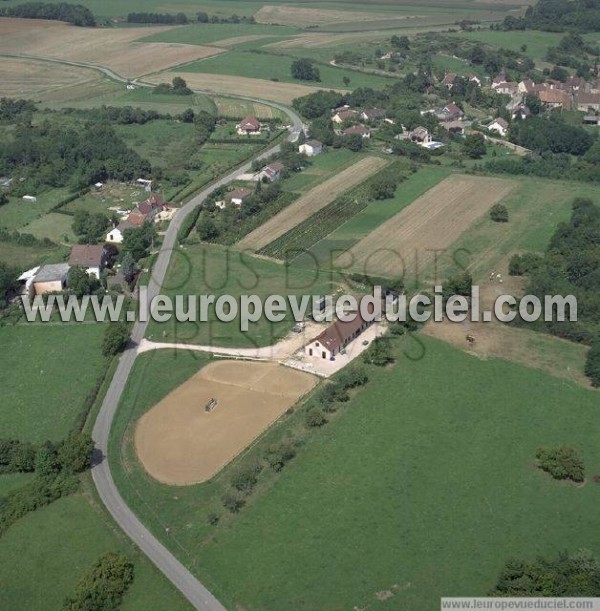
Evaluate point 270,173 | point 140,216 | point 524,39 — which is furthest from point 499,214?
point 524,39

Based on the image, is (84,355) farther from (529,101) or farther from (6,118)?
(529,101)

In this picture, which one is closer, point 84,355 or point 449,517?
point 449,517

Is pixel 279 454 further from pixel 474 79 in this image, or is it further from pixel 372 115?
pixel 474 79

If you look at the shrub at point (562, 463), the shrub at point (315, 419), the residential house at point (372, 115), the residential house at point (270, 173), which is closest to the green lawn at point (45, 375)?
the shrub at point (315, 419)

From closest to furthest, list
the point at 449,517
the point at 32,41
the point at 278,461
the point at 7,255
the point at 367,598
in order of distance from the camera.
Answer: the point at 367,598, the point at 449,517, the point at 278,461, the point at 7,255, the point at 32,41

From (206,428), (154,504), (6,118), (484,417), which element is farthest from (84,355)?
(6,118)
